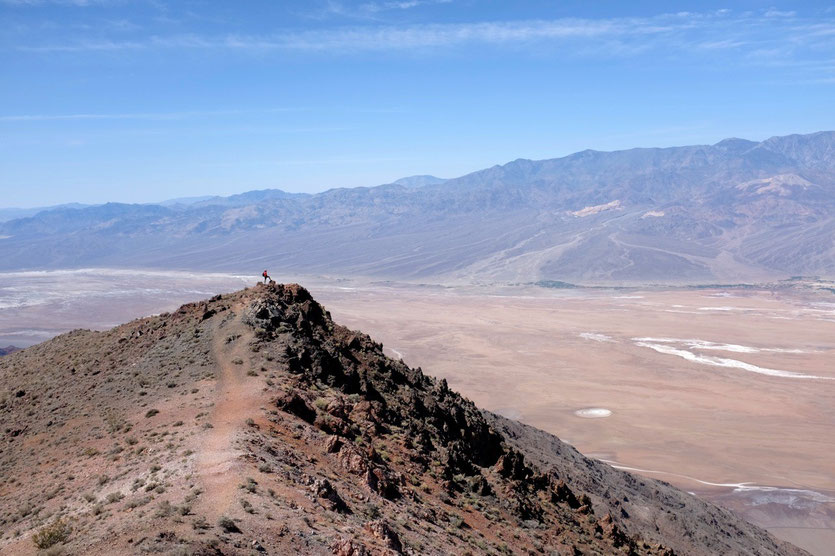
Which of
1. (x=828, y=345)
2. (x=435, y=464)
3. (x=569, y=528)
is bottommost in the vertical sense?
(x=828, y=345)

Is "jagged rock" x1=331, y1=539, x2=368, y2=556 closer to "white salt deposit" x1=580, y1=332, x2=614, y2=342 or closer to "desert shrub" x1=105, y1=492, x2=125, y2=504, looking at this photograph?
"desert shrub" x1=105, y1=492, x2=125, y2=504

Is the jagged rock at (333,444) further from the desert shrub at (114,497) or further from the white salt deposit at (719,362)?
the white salt deposit at (719,362)

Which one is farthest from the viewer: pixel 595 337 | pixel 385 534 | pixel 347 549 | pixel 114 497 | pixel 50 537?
pixel 595 337

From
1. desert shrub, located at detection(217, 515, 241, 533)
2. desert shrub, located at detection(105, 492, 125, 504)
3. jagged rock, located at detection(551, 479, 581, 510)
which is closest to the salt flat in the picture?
jagged rock, located at detection(551, 479, 581, 510)

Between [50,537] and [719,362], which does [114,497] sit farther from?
[719,362]

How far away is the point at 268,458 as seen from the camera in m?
12.7

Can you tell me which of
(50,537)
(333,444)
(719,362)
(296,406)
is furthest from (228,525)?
(719,362)

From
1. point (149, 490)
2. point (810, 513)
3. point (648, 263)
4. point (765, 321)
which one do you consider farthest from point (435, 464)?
point (648, 263)

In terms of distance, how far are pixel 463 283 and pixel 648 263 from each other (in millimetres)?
51734

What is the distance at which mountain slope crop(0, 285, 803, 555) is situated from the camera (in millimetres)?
10445

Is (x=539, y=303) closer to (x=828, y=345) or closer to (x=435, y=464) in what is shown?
(x=828, y=345)

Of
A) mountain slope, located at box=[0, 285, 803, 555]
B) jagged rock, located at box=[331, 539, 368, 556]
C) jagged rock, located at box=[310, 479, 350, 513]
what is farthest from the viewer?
jagged rock, located at box=[310, 479, 350, 513]

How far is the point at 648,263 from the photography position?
167 meters

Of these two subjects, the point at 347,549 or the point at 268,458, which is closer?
the point at 347,549
